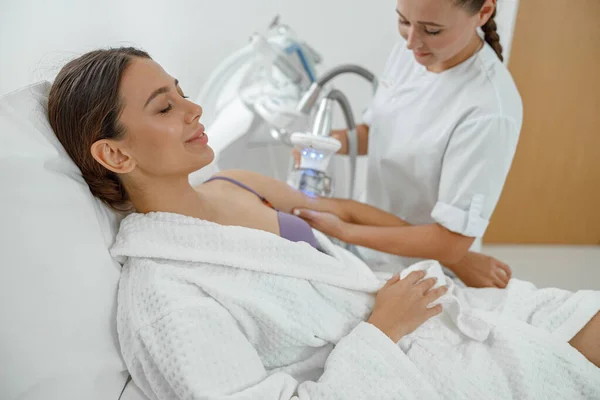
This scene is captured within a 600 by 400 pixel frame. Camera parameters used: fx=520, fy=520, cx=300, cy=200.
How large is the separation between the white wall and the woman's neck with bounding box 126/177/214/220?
328mm

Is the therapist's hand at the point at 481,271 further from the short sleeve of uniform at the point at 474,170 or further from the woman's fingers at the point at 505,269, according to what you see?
the short sleeve of uniform at the point at 474,170

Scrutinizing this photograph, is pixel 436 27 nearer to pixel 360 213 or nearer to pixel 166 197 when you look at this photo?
pixel 360 213

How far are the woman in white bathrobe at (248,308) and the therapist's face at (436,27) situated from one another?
1.82 ft

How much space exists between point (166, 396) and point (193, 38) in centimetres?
163

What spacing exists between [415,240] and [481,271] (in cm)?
21

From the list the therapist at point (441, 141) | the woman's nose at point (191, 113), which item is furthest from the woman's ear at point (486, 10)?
the woman's nose at point (191, 113)

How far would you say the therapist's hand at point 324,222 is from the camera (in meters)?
1.36

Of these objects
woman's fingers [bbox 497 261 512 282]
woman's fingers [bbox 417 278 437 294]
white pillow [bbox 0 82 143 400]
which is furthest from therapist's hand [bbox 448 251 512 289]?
white pillow [bbox 0 82 143 400]

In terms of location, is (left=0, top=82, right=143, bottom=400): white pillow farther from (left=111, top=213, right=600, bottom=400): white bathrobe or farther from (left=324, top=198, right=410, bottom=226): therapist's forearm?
(left=324, top=198, right=410, bottom=226): therapist's forearm

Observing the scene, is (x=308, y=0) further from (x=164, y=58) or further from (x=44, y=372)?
(x=44, y=372)

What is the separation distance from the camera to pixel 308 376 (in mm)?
1025

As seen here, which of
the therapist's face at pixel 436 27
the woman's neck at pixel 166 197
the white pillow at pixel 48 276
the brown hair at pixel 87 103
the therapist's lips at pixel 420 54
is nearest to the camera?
the white pillow at pixel 48 276

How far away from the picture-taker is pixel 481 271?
1.38 metres

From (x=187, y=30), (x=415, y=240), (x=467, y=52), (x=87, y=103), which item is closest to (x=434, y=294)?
(x=415, y=240)
